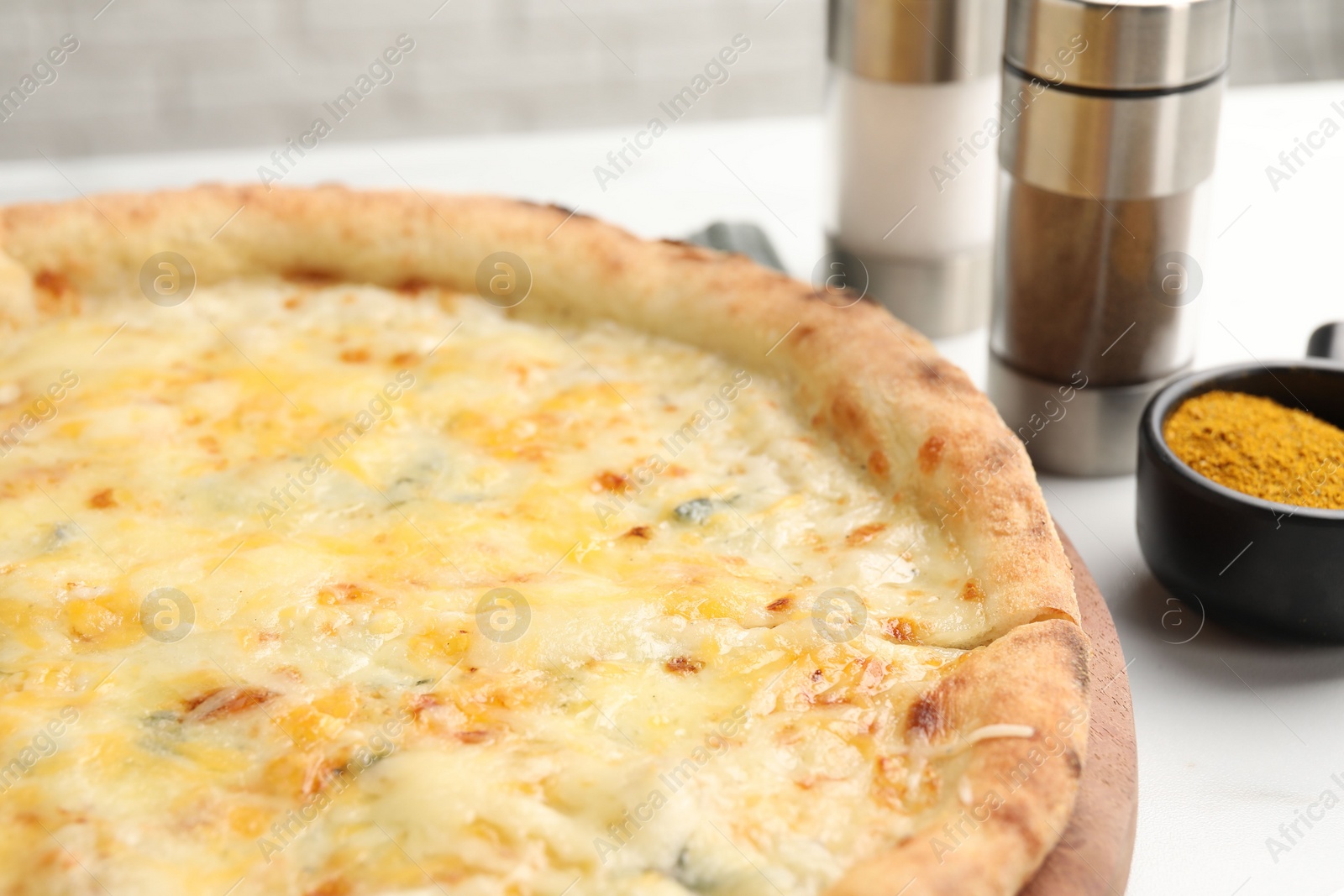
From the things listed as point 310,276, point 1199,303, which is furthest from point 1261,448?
point 310,276

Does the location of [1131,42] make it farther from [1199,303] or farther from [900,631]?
[900,631]

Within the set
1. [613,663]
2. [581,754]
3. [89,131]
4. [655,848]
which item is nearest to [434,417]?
[613,663]

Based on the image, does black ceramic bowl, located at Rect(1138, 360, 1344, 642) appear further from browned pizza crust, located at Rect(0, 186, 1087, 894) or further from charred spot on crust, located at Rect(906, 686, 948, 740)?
charred spot on crust, located at Rect(906, 686, 948, 740)

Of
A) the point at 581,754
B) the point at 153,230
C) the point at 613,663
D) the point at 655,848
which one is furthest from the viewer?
the point at 153,230

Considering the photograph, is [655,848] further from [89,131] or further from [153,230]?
[89,131]

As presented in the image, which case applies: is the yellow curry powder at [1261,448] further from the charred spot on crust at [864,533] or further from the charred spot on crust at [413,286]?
the charred spot on crust at [413,286]
